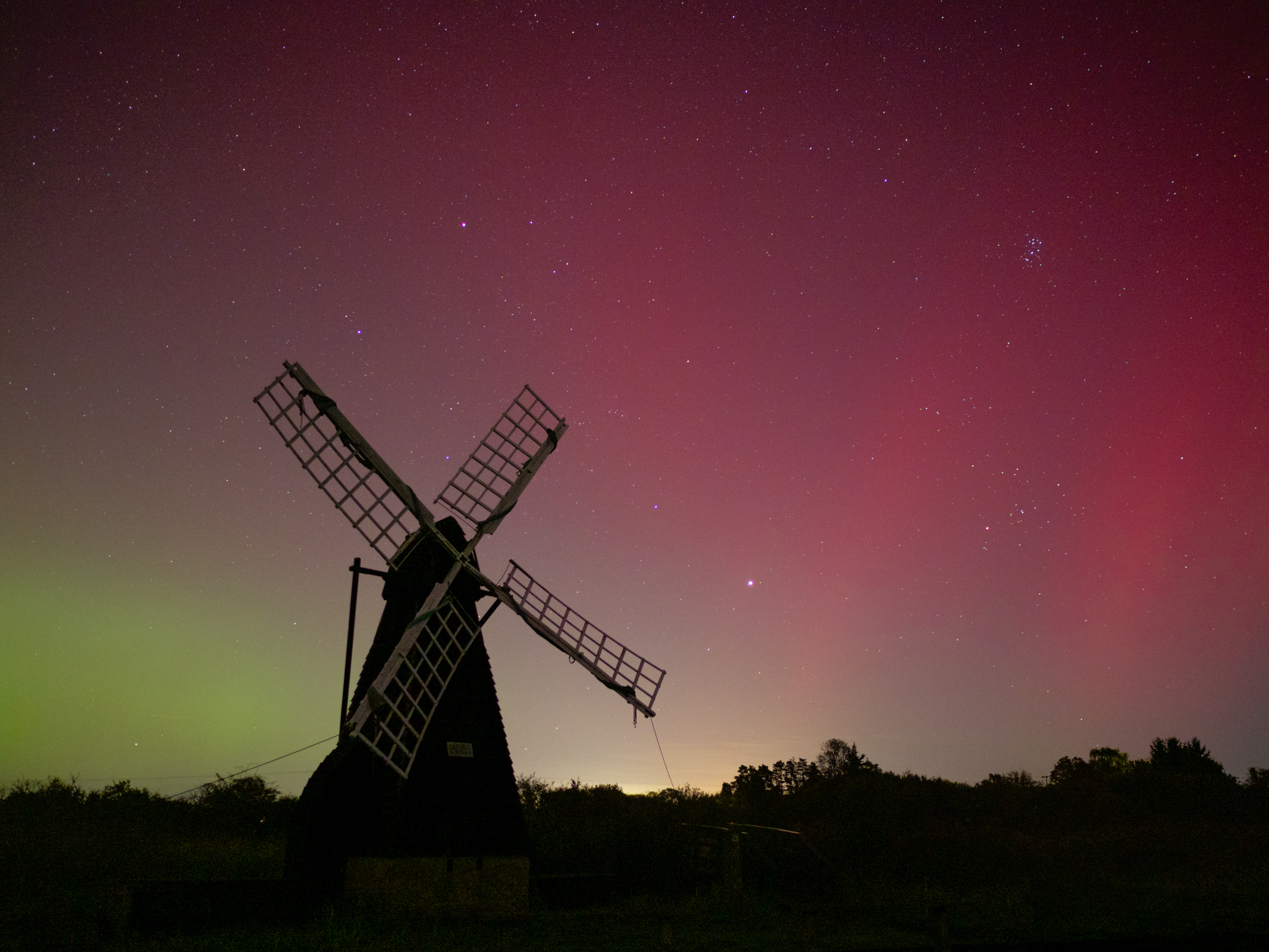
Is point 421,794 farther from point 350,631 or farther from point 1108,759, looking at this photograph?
point 1108,759

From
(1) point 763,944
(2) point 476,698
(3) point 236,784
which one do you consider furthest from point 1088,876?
(3) point 236,784

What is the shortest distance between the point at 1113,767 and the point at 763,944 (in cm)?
7818

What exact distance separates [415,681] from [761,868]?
1285cm

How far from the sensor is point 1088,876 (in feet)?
88.7

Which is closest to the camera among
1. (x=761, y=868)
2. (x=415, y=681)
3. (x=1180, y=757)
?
(x=415, y=681)

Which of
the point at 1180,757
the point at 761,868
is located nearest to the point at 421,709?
the point at 761,868

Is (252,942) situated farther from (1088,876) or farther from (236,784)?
(1088,876)

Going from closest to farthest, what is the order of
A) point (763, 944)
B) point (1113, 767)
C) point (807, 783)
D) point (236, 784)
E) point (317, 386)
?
point (763, 944) → point (317, 386) → point (236, 784) → point (807, 783) → point (1113, 767)

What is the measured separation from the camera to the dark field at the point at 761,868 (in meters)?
14.3

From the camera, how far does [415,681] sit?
17844 millimetres

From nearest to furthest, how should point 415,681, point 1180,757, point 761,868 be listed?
1. point 415,681
2. point 761,868
3. point 1180,757

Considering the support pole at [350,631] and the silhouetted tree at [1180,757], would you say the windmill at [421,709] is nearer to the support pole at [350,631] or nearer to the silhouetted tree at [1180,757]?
the support pole at [350,631]

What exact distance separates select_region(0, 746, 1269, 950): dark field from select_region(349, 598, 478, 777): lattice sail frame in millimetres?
3243

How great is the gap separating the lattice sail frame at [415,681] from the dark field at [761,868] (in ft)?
10.6
